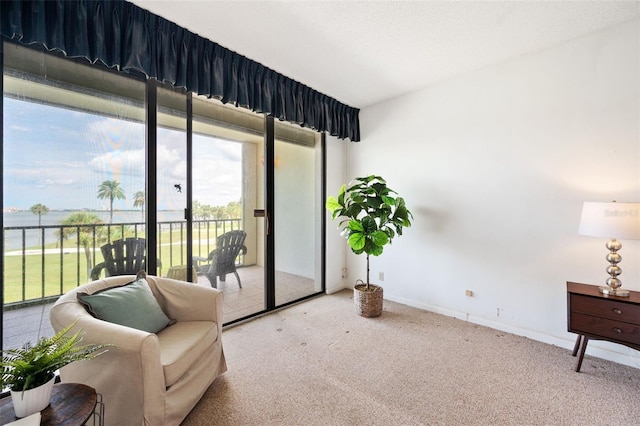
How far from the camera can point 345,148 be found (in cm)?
412

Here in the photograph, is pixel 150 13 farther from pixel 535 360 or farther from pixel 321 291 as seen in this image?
pixel 535 360

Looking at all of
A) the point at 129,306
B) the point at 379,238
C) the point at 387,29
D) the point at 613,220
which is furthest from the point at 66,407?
the point at 613,220

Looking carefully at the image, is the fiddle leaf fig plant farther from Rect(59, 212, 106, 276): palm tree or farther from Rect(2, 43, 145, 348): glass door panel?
Rect(59, 212, 106, 276): palm tree

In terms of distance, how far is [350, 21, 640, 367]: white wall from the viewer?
223 cm

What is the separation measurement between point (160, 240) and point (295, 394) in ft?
5.55

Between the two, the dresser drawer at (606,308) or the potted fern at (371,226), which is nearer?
the dresser drawer at (606,308)

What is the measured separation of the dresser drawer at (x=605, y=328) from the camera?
1.89 m

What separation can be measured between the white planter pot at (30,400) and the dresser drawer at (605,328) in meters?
3.19

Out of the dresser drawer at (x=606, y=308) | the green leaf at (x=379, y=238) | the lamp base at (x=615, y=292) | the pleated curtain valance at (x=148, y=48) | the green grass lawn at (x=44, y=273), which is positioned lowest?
the dresser drawer at (x=606, y=308)

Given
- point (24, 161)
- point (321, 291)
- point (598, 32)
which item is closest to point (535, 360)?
point (321, 291)

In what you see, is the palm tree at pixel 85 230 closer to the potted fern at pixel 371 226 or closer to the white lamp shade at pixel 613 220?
the potted fern at pixel 371 226

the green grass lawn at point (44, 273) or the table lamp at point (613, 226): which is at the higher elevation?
the table lamp at point (613, 226)

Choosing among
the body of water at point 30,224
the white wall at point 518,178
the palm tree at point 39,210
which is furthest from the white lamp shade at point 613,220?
the palm tree at point 39,210

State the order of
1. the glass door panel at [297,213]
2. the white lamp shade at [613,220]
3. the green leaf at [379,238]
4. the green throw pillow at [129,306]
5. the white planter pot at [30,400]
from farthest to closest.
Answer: the glass door panel at [297,213], the green leaf at [379,238], the white lamp shade at [613,220], the green throw pillow at [129,306], the white planter pot at [30,400]
